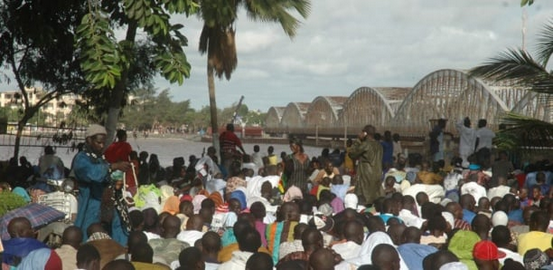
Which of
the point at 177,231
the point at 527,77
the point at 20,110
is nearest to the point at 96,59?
the point at 177,231

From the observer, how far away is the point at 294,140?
12.1m

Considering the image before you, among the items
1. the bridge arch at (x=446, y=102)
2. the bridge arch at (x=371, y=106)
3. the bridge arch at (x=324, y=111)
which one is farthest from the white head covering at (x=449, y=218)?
the bridge arch at (x=324, y=111)

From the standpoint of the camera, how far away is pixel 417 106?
6519cm

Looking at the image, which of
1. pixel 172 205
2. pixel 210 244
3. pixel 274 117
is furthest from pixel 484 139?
pixel 274 117

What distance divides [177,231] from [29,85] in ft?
38.9

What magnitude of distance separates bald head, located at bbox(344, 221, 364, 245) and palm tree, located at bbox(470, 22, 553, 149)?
4.76 m

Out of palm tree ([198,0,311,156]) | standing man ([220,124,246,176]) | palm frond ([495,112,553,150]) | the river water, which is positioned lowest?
the river water

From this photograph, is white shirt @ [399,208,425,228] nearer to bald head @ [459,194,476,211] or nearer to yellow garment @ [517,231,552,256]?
bald head @ [459,194,476,211]

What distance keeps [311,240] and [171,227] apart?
5.71 feet

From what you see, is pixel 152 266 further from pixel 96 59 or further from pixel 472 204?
pixel 472 204

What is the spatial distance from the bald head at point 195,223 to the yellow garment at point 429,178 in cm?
576

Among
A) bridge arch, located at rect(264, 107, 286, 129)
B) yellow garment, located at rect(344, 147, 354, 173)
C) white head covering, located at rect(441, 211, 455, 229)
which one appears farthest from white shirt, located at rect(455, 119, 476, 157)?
bridge arch, located at rect(264, 107, 286, 129)

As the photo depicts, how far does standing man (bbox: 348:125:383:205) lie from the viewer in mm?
11203

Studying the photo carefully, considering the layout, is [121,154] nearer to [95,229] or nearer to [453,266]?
[95,229]
